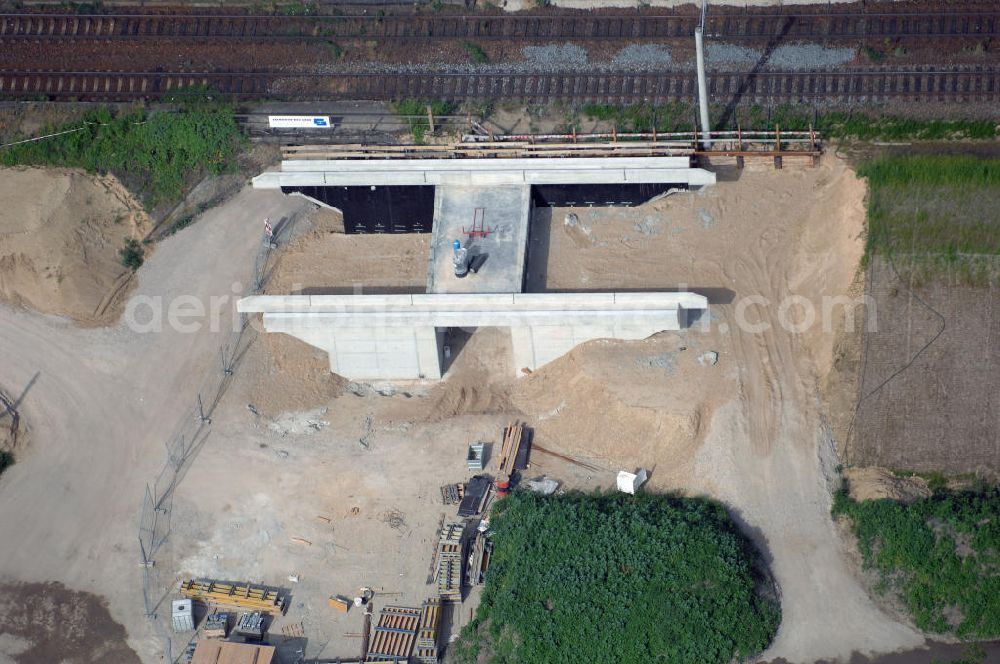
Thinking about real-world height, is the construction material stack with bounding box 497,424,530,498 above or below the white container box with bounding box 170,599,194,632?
above

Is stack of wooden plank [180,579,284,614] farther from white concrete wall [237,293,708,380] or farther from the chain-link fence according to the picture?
white concrete wall [237,293,708,380]

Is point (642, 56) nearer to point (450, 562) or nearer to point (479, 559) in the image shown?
point (479, 559)

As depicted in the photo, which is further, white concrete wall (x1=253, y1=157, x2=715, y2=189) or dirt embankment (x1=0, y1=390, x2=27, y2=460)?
white concrete wall (x1=253, y1=157, x2=715, y2=189)

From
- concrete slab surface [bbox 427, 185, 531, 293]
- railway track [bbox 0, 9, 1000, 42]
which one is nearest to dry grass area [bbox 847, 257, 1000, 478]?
concrete slab surface [bbox 427, 185, 531, 293]

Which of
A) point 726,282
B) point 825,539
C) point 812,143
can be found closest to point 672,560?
point 825,539

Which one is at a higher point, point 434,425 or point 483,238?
point 483,238

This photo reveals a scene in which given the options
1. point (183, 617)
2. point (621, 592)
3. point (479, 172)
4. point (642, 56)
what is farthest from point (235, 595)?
point (642, 56)

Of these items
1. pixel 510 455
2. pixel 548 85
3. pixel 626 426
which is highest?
pixel 548 85
